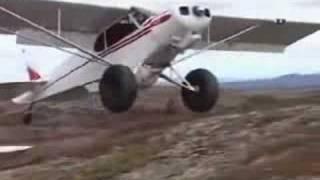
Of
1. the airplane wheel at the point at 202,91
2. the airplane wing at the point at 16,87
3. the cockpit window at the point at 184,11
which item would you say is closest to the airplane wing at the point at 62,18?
the airplane wing at the point at 16,87

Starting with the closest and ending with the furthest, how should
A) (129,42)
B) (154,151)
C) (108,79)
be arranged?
(154,151) < (108,79) < (129,42)

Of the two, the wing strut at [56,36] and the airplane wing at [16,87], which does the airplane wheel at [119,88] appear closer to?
the wing strut at [56,36]

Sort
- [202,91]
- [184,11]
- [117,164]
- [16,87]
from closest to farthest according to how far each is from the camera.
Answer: [117,164]
[184,11]
[202,91]
[16,87]

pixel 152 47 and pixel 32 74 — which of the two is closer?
pixel 152 47

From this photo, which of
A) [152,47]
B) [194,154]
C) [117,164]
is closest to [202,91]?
[152,47]

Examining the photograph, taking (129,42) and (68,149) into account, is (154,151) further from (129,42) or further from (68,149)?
(129,42)

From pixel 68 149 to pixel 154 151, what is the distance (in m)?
3.71

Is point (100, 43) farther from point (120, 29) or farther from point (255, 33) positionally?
point (255, 33)

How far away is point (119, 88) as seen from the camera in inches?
699

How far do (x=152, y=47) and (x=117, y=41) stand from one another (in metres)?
1.61

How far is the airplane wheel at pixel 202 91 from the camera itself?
20.0 metres

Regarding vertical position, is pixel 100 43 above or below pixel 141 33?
below

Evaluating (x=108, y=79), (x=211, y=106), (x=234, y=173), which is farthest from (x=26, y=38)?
(x=234, y=173)

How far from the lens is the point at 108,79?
59.4 feet
